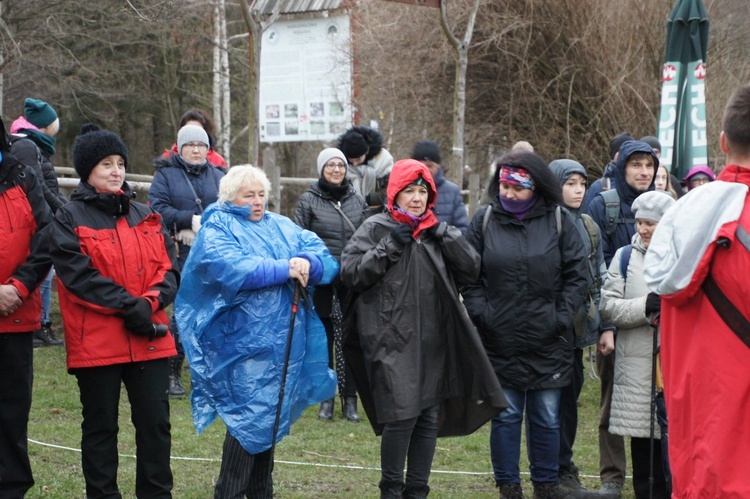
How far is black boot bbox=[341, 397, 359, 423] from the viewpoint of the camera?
27.0ft

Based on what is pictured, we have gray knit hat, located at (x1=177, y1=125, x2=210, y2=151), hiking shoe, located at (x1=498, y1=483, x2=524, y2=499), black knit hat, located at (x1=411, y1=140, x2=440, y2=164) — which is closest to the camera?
hiking shoe, located at (x1=498, y1=483, x2=524, y2=499)

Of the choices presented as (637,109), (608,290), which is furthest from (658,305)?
(637,109)

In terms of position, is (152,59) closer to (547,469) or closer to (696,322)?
(547,469)

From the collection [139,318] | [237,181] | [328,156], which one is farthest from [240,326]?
[328,156]

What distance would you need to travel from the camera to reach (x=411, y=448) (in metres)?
5.77

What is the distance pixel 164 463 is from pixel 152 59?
18584 millimetres

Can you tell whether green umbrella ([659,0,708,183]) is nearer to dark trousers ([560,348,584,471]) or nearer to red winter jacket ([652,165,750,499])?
dark trousers ([560,348,584,471])

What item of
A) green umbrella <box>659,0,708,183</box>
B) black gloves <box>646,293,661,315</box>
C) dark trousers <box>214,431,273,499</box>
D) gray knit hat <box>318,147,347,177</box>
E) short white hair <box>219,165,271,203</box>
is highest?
green umbrella <box>659,0,708,183</box>

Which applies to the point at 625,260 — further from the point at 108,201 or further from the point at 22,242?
the point at 22,242

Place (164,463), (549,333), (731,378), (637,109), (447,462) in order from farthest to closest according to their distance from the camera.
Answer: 1. (637,109)
2. (447,462)
3. (549,333)
4. (164,463)
5. (731,378)

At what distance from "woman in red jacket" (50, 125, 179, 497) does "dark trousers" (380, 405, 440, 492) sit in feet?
3.82

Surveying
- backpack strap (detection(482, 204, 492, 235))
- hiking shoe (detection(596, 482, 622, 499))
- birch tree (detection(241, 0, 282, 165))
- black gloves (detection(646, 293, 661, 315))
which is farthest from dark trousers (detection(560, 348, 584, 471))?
birch tree (detection(241, 0, 282, 165))

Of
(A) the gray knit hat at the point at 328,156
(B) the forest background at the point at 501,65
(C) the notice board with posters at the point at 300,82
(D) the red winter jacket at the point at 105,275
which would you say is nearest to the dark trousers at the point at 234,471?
(D) the red winter jacket at the point at 105,275

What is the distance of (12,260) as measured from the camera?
537 centimetres
